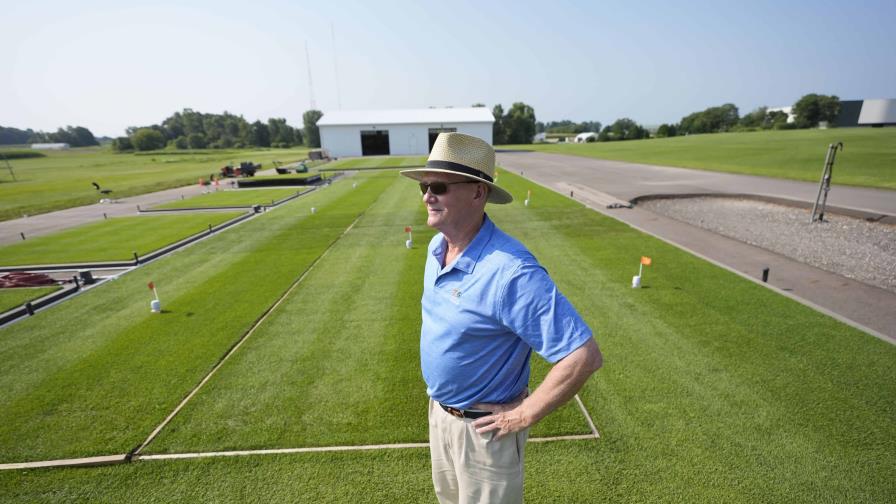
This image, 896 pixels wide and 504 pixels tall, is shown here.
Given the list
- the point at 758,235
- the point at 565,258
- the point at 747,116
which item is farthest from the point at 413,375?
the point at 747,116

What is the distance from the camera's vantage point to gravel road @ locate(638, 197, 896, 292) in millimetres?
10820

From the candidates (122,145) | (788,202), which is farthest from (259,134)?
(788,202)

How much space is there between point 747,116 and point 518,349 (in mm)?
162656

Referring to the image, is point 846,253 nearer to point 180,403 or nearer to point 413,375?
point 413,375

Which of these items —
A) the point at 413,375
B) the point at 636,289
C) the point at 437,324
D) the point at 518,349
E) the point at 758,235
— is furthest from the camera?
the point at 758,235

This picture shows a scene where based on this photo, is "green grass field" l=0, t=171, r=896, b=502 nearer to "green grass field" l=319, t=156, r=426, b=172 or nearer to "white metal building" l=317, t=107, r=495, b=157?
"green grass field" l=319, t=156, r=426, b=172

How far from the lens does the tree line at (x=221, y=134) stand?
133875 mm

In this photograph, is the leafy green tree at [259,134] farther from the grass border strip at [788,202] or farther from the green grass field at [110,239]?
the grass border strip at [788,202]

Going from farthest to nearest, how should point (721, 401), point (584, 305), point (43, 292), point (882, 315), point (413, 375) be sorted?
point (43, 292) → point (584, 305) → point (882, 315) → point (413, 375) → point (721, 401)

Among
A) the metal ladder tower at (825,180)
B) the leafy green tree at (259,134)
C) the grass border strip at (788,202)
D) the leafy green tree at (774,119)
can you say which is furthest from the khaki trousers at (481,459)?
the leafy green tree at (259,134)

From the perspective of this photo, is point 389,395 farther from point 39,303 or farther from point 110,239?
point 110,239

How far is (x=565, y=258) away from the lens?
1168 centimetres

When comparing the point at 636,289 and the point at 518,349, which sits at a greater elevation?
the point at 518,349

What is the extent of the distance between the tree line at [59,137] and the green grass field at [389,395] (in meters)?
225
